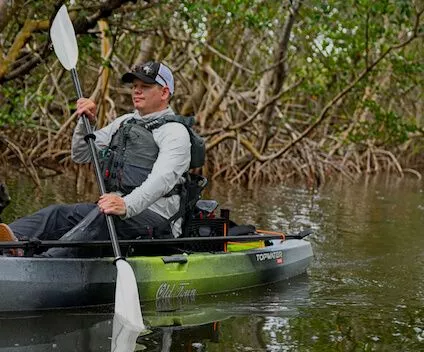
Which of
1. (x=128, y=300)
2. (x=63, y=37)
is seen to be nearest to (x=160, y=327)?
(x=128, y=300)

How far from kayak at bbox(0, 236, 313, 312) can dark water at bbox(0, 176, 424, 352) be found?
8 cm

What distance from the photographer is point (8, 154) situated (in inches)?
474

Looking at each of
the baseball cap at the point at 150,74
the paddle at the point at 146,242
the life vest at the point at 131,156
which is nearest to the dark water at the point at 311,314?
the paddle at the point at 146,242

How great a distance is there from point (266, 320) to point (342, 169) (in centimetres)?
1147

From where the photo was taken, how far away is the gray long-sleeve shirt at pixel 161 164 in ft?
14.9

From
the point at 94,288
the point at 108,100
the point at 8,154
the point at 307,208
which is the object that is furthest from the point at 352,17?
the point at 94,288

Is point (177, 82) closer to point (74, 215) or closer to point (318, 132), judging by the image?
point (318, 132)

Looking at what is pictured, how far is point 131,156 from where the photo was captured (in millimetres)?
4762

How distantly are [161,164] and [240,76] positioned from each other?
11.3m

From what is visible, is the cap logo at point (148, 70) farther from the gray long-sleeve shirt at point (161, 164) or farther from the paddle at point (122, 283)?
the paddle at point (122, 283)

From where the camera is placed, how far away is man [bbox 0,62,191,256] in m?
4.66

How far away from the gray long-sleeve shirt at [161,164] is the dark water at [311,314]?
1.78 feet

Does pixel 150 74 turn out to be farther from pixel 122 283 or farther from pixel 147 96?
pixel 122 283

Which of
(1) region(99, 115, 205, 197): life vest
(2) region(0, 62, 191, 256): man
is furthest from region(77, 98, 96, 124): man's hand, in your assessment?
(1) region(99, 115, 205, 197): life vest
